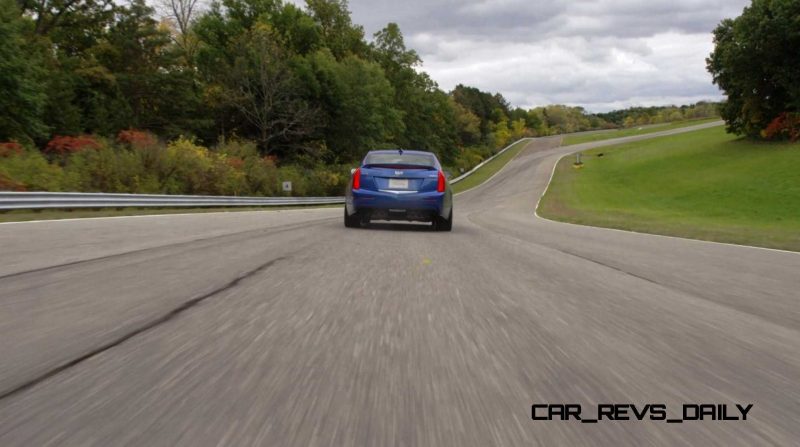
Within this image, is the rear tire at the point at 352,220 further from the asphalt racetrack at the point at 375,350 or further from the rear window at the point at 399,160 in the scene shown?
the asphalt racetrack at the point at 375,350

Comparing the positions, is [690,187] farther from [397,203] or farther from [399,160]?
[397,203]

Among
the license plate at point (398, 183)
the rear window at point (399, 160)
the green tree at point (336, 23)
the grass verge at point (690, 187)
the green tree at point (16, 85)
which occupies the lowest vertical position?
the grass verge at point (690, 187)

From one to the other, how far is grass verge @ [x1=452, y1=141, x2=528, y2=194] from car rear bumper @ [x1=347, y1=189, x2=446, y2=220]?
52.0 m

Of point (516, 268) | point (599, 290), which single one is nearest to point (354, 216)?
point (516, 268)

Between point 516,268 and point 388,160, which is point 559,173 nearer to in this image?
point 388,160

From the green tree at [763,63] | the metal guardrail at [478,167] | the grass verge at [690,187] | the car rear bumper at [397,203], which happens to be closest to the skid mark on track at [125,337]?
the car rear bumper at [397,203]

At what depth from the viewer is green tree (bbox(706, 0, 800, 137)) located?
177 feet

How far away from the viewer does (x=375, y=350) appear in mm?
3320

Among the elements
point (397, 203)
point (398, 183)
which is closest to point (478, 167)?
point (398, 183)

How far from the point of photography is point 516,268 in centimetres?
712

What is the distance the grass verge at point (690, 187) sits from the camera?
→ 29.6 m

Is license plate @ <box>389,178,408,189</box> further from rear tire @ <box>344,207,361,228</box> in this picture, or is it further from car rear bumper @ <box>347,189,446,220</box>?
rear tire @ <box>344,207,361,228</box>

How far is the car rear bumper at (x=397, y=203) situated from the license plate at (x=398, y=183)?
0.17 m

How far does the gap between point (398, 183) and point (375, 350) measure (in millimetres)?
9778
